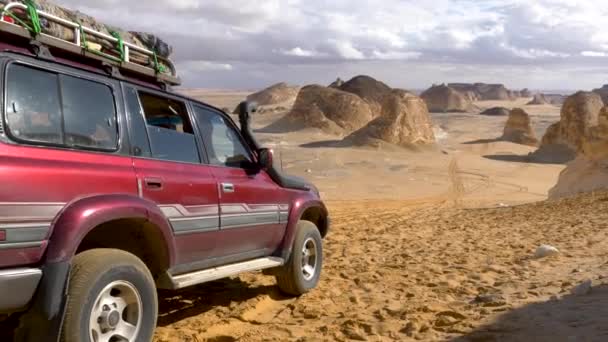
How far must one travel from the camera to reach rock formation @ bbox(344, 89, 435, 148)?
46.5 meters

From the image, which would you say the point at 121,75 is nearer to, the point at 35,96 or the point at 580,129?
the point at 35,96

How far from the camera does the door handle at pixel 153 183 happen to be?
13.4ft

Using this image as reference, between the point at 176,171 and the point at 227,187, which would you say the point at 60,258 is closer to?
the point at 176,171

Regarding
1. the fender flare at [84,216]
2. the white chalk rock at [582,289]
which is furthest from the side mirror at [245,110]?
the white chalk rock at [582,289]

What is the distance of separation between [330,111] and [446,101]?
152ft

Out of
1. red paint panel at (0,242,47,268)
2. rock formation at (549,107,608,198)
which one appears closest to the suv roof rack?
red paint panel at (0,242,47,268)

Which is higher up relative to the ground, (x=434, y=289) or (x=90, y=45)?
(x=90, y=45)

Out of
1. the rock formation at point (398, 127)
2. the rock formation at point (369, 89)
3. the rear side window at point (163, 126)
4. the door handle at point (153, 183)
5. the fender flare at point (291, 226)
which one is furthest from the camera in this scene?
the rock formation at point (369, 89)

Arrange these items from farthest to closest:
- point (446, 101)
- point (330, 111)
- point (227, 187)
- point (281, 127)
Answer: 1. point (446, 101)
2. point (330, 111)
3. point (281, 127)
4. point (227, 187)

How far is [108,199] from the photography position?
3.68 metres

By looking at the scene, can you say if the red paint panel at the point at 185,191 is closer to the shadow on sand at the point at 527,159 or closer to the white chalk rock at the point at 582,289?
the white chalk rock at the point at 582,289

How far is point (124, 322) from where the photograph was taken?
3.82 metres

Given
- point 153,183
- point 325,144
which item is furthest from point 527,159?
point 153,183

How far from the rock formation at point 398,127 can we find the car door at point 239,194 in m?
39.9
